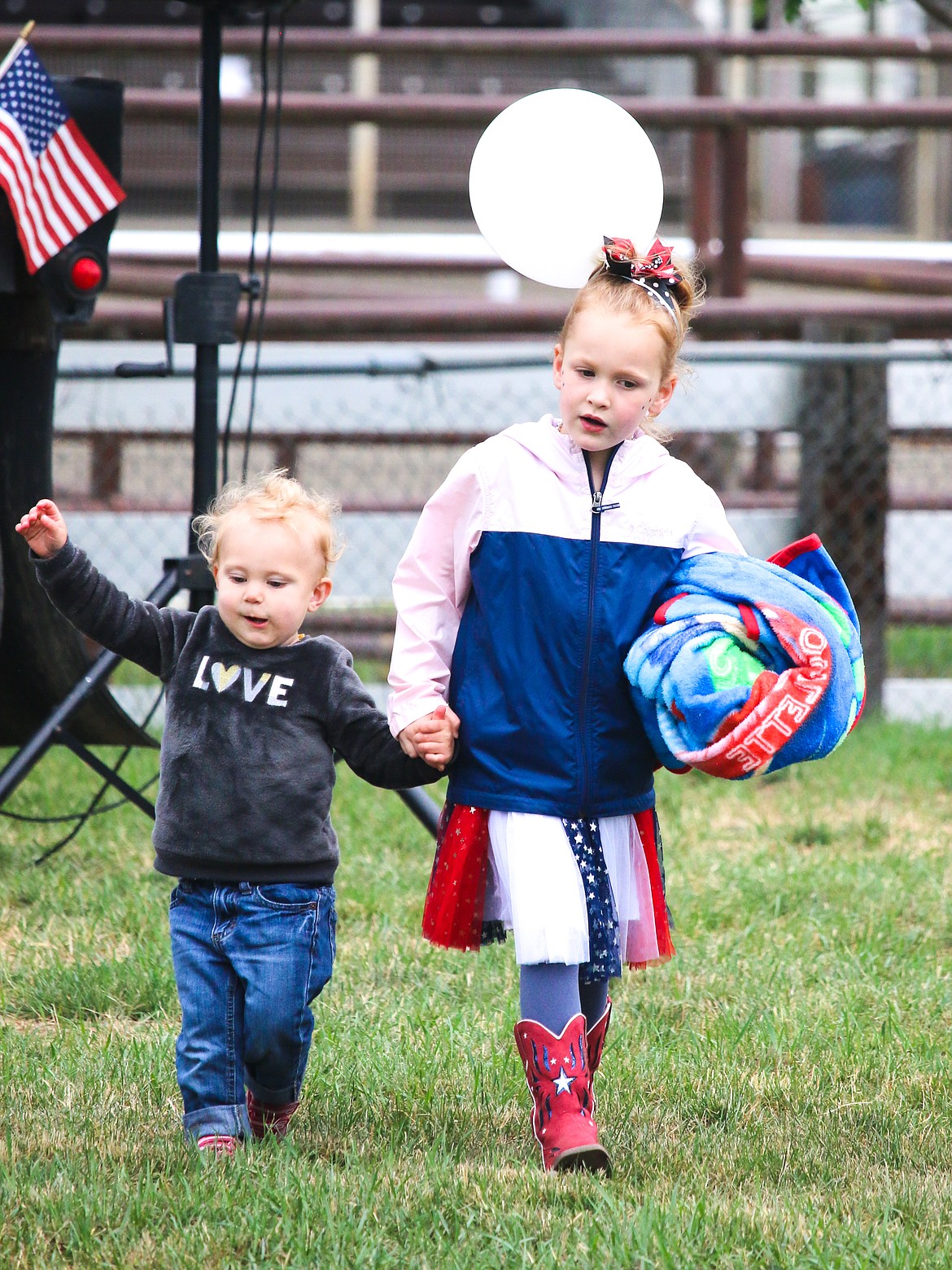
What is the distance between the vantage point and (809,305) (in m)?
6.36

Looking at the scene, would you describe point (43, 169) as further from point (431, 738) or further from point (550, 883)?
point (550, 883)

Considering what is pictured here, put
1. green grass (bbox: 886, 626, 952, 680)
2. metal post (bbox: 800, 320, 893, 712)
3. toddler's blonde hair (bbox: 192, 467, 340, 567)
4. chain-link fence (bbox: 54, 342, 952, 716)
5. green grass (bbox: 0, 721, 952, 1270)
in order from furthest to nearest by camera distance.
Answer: green grass (bbox: 886, 626, 952, 680) → metal post (bbox: 800, 320, 893, 712) → chain-link fence (bbox: 54, 342, 952, 716) → toddler's blonde hair (bbox: 192, 467, 340, 567) → green grass (bbox: 0, 721, 952, 1270)

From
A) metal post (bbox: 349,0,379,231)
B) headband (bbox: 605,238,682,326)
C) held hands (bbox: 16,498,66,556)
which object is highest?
metal post (bbox: 349,0,379,231)

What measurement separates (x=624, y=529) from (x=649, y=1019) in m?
1.17

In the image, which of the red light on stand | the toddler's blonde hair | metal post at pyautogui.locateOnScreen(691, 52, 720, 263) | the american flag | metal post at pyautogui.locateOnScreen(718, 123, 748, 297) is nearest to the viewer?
the toddler's blonde hair

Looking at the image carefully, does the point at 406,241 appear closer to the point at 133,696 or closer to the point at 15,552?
the point at 133,696

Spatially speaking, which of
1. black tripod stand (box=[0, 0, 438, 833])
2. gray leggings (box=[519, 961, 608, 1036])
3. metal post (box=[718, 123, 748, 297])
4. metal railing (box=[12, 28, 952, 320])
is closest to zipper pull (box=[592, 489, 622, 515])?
gray leggings (box=[519, 961, 608, 1036])

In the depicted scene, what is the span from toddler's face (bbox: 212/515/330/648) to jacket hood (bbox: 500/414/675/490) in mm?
379

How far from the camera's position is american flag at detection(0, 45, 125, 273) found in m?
3.57

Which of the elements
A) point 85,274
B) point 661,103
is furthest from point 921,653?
point 85,274

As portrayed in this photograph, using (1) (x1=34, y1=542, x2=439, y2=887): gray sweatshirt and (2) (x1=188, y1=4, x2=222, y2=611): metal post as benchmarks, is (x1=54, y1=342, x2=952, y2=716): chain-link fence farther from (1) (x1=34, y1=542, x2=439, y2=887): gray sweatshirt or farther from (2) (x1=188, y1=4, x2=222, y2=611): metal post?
(1) (x1=34, y1=542, x2=439, y2=887): gray sweatshirt

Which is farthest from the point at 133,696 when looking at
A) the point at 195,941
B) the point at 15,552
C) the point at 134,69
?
the point at 134,69

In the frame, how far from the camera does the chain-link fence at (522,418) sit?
6008 millimetres

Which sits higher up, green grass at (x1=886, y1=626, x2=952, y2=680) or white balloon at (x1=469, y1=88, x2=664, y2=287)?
white balloon at (x1=469, y1=88, x2=664, y2=287)
